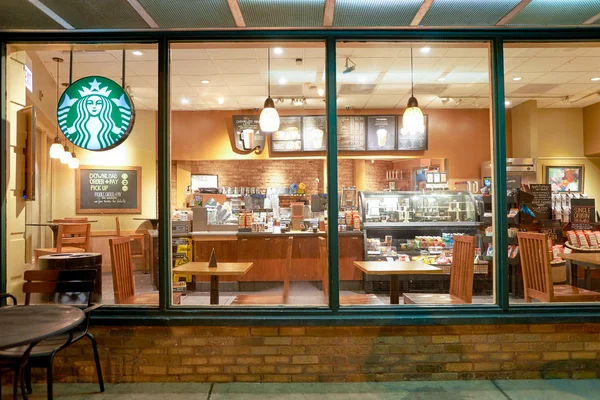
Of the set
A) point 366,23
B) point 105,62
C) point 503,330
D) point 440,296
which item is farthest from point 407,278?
point 105,62

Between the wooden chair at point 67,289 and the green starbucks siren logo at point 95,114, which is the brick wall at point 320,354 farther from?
the green starbucks siren logo at point 95,114

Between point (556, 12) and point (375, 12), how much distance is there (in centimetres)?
138

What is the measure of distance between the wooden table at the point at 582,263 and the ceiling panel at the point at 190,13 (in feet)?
15.2

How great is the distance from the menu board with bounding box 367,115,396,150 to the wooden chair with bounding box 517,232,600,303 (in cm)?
433

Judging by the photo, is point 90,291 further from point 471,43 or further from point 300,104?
point 300,104

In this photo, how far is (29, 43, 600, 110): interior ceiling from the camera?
5.73m

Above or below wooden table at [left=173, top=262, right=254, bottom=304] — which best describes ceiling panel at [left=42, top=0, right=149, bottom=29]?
above

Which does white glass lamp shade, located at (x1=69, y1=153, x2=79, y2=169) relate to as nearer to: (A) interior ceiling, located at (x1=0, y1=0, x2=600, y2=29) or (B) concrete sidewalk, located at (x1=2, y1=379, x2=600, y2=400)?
(A) interior ceiling, located at (x1=0, y1=0, x2=600, y2=29)

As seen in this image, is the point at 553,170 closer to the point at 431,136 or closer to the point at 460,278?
the point at 431,136

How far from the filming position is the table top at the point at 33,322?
2074 mm

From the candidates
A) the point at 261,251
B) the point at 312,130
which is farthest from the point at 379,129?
the point at 261,251

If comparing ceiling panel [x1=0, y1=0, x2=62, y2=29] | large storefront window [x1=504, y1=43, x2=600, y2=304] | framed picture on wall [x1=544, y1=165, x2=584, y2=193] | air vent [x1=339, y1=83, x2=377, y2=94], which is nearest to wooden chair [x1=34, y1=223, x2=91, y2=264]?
ceiling panel [x1=0, y1=0, x2=62, y2=29]

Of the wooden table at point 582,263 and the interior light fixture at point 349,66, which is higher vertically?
the interior light fixture at point 349,66

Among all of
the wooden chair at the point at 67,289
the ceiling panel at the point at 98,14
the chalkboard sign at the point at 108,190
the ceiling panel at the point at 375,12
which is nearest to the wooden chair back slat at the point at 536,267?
the ceiling panel at the point at 375,12
